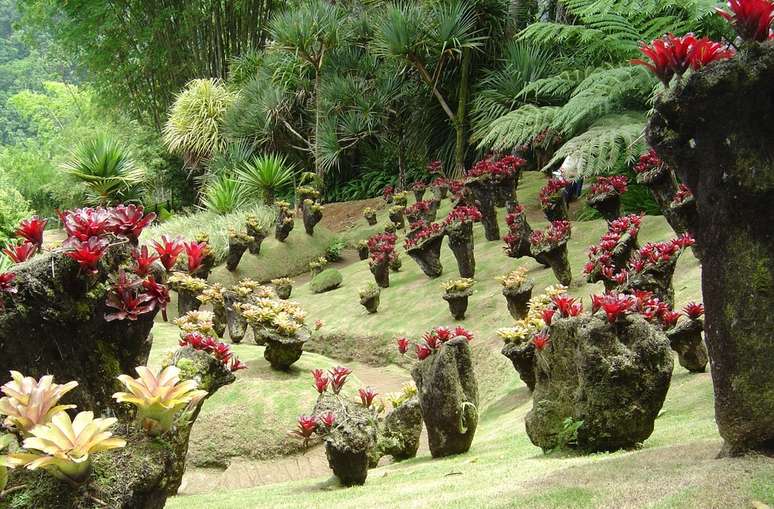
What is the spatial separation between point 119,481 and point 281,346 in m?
4.64

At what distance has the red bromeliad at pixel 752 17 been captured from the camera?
2586mm

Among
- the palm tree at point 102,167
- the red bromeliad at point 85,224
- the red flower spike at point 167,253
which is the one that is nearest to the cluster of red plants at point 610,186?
the red flower spike at point 167,253

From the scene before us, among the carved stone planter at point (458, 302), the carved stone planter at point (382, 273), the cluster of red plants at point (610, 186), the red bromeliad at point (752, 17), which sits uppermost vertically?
the red bromeliad at point (752, 17)

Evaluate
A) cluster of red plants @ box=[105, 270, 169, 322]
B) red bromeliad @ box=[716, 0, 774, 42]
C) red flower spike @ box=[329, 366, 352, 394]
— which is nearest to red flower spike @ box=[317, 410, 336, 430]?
red flower spike @ box=[329, 366, 352, 394]

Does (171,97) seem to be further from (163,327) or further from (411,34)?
(163,327)

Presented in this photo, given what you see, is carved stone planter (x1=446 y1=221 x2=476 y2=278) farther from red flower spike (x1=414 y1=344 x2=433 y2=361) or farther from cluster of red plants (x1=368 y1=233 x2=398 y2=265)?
red flower spike (x1=414 y1=344 x2=433 y2=361)

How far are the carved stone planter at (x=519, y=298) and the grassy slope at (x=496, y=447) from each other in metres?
0.36

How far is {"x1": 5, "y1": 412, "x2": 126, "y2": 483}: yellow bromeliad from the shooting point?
203 centimetres

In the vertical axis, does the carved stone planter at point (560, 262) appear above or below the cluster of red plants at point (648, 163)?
below

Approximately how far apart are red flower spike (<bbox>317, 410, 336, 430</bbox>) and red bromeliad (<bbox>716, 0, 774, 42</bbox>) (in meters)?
2.76

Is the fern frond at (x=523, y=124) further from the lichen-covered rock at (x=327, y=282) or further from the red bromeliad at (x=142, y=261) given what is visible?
the red bromeliad at (x=142, y=261)

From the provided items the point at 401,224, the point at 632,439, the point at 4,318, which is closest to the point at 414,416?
the point at 632,439

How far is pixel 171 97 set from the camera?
23719mm

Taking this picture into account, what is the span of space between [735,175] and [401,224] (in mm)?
10560
